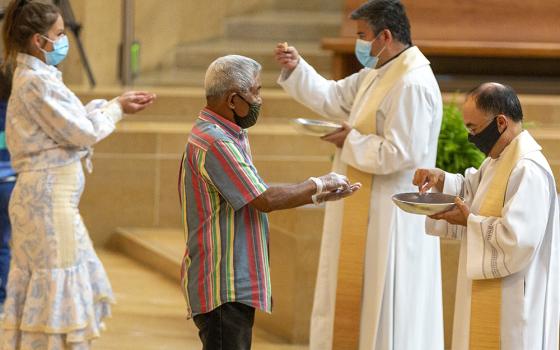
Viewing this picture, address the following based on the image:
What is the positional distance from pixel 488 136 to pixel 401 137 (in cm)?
87

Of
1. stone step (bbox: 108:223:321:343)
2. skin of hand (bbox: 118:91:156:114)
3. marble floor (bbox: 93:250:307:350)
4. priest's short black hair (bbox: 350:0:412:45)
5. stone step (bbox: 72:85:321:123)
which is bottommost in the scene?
marble floor (bbox: 93:250:307:350)

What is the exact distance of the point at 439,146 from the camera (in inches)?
237

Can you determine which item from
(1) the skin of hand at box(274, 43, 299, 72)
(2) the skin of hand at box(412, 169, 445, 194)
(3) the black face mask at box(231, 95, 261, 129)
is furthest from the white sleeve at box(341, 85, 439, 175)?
(3) the black face mask at box(231, 95, 261, 129)

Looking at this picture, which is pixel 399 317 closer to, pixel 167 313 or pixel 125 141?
pixel 167 313

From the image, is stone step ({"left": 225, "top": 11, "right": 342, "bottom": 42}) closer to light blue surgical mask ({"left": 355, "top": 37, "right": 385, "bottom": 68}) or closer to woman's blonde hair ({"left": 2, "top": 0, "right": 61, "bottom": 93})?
light blue surgical mask ({"left": 355, "top": 37, "right": 385, "bottom": 68})

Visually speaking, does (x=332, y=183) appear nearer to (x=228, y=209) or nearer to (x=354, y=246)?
(x=228, y=209)

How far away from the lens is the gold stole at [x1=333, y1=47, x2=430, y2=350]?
505 centimetres

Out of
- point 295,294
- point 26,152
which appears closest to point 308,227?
point 295,294

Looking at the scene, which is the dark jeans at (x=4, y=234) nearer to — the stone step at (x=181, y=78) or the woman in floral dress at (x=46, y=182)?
the woman in floral dress at (x=46, y=182)

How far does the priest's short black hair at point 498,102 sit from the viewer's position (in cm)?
396

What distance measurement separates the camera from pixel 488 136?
4.00 meters

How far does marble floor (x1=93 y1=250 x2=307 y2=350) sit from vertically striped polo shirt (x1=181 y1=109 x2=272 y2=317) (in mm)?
2378

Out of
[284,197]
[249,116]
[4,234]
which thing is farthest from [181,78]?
[284,197]

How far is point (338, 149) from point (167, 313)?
2101mm
